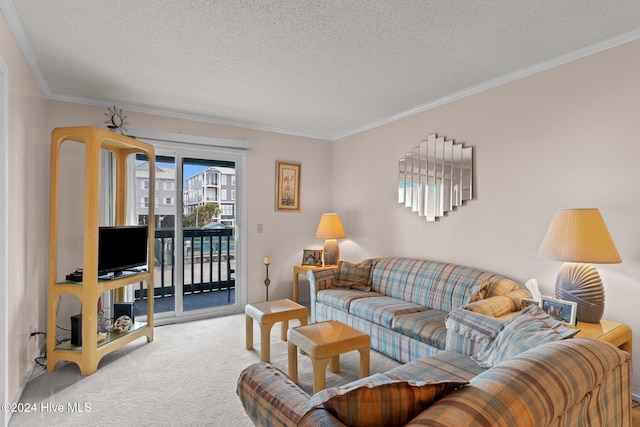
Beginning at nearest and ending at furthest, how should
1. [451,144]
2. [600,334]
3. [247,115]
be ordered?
1. [600,334]
2. [451,144]
3. [247,115]

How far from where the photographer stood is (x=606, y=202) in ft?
7.67

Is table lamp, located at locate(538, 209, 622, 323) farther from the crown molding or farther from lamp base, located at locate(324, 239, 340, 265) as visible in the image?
lamp base, located at locate(324, 239, 340, 265)

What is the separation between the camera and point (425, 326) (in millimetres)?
2602

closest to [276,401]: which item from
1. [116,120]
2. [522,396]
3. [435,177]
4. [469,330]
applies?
[522,396]

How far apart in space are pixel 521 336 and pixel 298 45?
2.22 m

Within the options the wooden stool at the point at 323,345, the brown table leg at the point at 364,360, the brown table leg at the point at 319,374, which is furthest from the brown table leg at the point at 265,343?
the brown table leg at the point at 364,360

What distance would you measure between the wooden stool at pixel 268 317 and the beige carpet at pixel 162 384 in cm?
15

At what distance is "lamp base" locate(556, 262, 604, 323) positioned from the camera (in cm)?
215

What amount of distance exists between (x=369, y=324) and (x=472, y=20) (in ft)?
8.13

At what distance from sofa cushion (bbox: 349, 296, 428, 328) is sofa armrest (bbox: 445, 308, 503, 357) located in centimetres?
82

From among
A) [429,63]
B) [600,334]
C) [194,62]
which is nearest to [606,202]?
[600,334]

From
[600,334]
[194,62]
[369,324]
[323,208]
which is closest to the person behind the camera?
[600,334]

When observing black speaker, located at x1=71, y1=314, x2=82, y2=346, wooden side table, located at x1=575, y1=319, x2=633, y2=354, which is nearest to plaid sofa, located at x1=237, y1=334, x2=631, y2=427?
wooden side table, located at x1=575, y1=319, x2=633, y2=354

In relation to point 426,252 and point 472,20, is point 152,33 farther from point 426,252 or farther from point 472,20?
point 426,252
